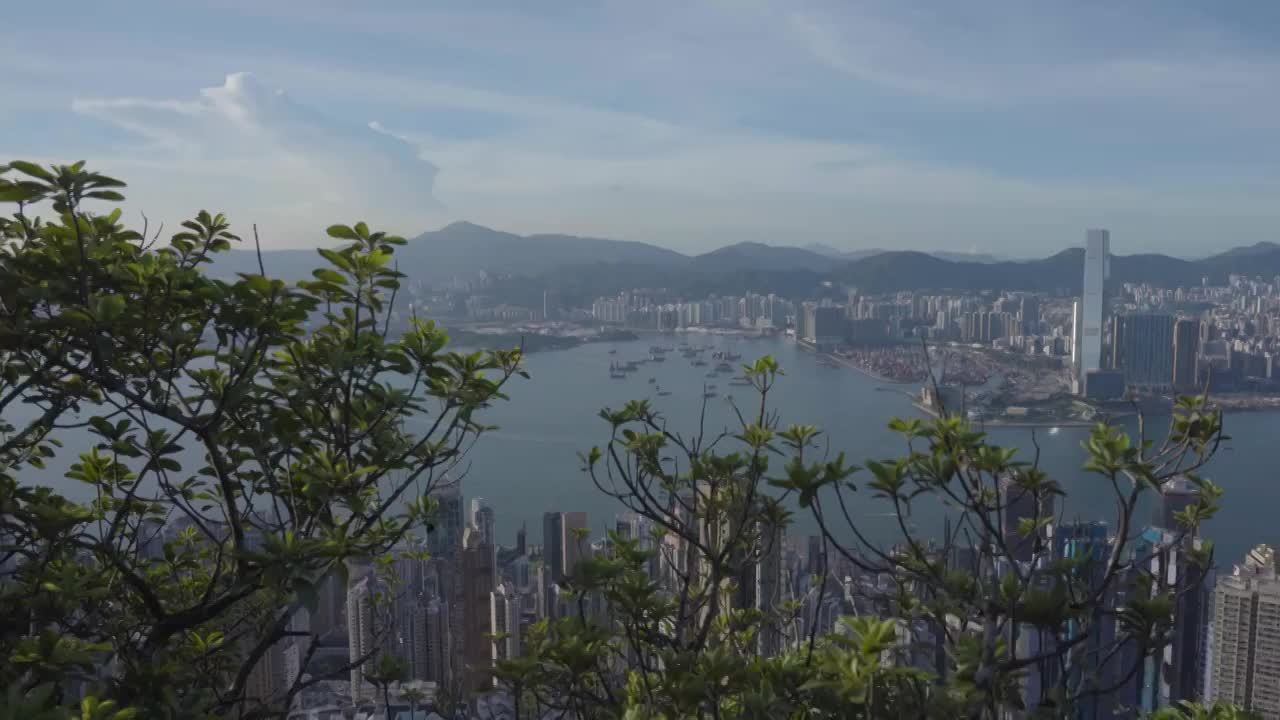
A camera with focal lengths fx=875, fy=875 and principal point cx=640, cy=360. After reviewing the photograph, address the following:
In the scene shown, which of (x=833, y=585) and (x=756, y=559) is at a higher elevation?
(x=756, y=559)

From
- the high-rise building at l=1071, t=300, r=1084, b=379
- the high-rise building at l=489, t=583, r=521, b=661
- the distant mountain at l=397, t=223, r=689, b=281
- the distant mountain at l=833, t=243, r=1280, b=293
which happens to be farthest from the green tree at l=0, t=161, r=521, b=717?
the distant mountain at l=833, t=243, r=1280, b=293

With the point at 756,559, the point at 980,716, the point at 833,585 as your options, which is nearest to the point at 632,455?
the point at 756,559

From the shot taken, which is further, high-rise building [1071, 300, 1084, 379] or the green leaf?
high-rise building [1071, 300, 1084, 379]

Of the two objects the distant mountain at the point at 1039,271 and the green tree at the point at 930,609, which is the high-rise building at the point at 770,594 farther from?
the distant mountain at the point at 1039,271

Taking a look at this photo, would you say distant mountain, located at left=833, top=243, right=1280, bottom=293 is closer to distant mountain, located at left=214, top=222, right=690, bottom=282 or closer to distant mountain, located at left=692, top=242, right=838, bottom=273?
distant mountain, located at left=692, top=242, right=838, bottom=273

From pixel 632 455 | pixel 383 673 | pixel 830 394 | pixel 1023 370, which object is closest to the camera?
pixel 383 673

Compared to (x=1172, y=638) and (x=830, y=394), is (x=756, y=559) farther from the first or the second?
(x=830, y=394)

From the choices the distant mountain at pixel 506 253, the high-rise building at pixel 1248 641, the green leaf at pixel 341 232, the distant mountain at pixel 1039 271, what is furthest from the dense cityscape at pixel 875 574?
the distant mountain at pixel 506 253

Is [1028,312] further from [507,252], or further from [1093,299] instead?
[507,252]
